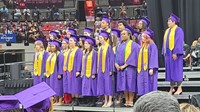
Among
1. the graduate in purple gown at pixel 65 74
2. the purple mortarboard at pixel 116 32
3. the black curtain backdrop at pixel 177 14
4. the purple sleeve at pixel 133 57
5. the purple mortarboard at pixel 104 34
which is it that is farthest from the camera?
the black curtain backdrop at pixel 177 14

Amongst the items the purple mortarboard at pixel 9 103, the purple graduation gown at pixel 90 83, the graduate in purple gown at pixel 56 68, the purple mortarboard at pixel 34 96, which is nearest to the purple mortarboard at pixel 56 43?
the graduate in purple gown at pixel 56 68

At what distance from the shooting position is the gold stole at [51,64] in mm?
9312

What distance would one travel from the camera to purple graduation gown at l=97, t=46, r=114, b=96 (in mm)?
8297

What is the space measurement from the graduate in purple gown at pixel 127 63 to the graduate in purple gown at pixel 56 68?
5.64 ft

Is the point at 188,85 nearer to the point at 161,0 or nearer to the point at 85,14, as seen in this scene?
the point at 161,0

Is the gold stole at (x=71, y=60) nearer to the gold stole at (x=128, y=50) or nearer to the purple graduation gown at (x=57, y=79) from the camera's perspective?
the purple graduation gown at (x=57, y=79)

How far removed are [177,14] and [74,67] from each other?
5707 millimetres

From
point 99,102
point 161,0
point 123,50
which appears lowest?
point 99,102

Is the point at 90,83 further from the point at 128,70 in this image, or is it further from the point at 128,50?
the point at 128,50

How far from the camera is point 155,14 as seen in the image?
44.6 ft

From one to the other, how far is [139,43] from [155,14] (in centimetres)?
546

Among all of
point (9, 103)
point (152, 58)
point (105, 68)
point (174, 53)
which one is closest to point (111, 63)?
point (105, 68)

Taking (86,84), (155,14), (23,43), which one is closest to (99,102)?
(86,84)

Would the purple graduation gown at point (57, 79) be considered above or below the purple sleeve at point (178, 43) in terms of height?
below
